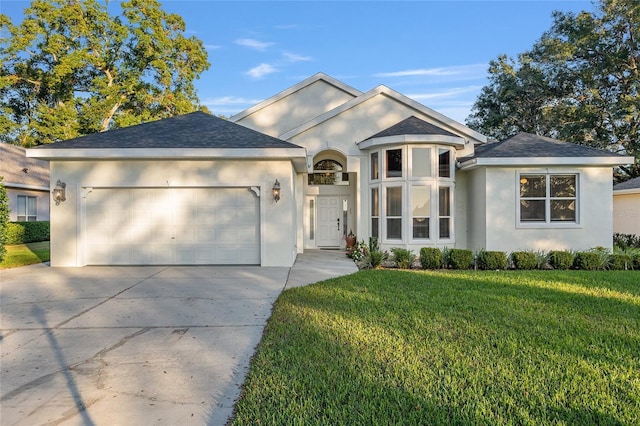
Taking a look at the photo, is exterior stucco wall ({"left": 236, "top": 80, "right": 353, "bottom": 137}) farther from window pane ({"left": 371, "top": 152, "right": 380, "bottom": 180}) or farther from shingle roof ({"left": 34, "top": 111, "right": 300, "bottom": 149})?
window pane ({"left": 371, "top": 152, "right": 380, "bottom": 180})

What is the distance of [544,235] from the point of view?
11.5m

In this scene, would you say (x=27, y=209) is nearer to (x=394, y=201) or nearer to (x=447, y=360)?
(x=394, y=201)

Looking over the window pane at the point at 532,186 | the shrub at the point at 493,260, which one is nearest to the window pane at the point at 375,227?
the shrub at the point at 493,260

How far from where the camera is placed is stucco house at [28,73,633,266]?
10109mm

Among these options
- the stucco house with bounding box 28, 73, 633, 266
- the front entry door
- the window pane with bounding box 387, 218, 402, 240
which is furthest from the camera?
the front entry door

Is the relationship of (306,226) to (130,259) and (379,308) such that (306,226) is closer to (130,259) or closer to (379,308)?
(130,259)

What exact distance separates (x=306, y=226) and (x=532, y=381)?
38.8 feet

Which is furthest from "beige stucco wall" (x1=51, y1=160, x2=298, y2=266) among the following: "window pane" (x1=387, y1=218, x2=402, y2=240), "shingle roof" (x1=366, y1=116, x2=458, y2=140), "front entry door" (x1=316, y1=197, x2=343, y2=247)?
"front entry door" (x1=316, y1=197, x2=343, y2=247)

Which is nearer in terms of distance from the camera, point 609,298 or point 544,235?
point 609,298

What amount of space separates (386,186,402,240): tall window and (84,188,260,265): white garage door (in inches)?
171

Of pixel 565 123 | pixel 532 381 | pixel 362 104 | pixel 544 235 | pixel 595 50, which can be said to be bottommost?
pixel 532 381

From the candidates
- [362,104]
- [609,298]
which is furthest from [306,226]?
[609,298]

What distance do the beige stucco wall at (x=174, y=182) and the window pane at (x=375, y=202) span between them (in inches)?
139

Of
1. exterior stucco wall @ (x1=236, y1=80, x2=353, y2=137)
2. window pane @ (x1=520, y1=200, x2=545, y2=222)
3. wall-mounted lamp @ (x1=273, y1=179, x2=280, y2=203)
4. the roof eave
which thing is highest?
exterior stucco wall @ (x1=236, y1=80, x2=353, y2=137)
